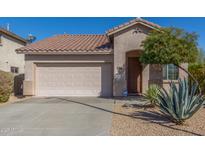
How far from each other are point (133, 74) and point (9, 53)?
39.4 feet

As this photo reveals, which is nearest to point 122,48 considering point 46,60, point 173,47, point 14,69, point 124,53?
point 124,53

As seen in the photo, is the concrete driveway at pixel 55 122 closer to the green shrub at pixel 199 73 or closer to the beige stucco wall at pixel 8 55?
the green shrub at pixel 199 73

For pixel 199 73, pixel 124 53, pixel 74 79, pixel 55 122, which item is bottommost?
pixel 55 122

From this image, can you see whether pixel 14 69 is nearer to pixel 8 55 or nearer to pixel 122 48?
pixel 8 55

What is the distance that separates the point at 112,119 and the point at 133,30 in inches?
332

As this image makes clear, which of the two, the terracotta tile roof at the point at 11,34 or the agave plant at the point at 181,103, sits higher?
the terracotta tile roof at the point at 11,34

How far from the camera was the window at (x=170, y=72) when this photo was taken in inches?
578

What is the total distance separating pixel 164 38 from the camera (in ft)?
33.7

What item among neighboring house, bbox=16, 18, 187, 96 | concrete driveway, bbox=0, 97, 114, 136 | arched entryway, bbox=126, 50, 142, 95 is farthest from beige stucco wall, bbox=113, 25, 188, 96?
concrete driveway, bbox=0, 97, 114, 136

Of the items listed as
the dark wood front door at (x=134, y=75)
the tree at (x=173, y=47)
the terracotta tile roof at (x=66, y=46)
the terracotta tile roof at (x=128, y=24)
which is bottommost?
the dark wood front door at (x=134, y=75)

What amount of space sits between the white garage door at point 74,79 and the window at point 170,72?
13.0 feet

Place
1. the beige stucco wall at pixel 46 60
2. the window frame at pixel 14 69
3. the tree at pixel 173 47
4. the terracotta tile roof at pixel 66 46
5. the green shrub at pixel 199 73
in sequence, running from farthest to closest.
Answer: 1. the window frame at pixel 14 69
2. the beige stucco wall at pixel 46 60
3. the terracotta tile roof at pixel 66 46
4. the green shrub at pixel 199 73
5. the tree at pixel 173 47

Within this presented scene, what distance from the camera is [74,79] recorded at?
1538 centimetres

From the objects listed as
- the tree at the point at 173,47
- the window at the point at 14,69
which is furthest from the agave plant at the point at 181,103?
the window at the point at 14,69
